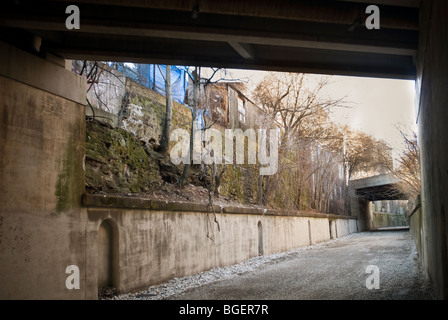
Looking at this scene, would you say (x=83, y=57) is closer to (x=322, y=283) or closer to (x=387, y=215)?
(x=322, y=283)

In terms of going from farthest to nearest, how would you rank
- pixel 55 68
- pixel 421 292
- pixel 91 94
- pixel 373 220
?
pixel 373 220
pixel 91 94
pixel 421 292
pixel 55 68

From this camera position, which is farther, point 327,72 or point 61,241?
point 327,72

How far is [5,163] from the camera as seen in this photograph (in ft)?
19.9

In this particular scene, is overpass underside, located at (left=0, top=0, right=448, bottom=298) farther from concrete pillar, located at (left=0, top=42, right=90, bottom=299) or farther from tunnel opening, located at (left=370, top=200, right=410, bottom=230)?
tunnel opening, located at (left=370, top=200, right=410, bottom=230)

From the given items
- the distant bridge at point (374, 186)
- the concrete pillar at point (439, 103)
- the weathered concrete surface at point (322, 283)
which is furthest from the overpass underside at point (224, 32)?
the distant bridge at point (374, 186)

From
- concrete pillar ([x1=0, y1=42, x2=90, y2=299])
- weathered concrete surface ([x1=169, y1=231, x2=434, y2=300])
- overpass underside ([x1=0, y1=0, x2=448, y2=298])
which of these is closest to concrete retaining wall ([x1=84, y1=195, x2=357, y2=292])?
concrete pillar ([x1=0, y1=42, x2=90, y2=299])

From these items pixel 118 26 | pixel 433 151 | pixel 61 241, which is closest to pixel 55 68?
pixel 118 26

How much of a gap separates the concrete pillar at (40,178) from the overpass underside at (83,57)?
16mm

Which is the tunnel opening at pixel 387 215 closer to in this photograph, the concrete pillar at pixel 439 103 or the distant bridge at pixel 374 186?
the distant bridge at pixel 374 186

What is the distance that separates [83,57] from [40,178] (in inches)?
95.2

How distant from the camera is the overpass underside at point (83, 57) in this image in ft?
19.7

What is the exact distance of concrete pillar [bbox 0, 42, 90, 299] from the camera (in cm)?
602
